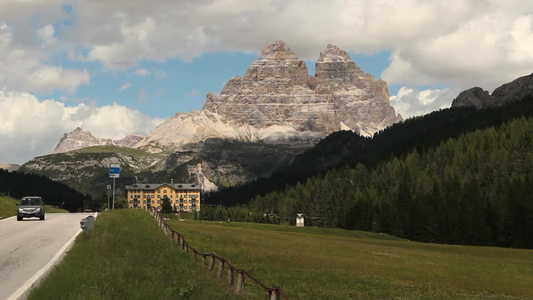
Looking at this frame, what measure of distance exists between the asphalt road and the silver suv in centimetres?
845

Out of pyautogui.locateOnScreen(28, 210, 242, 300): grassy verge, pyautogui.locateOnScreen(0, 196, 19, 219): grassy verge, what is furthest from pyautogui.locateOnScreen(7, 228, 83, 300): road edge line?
pyautogui.locateOnScreen(0, 196, 19, 219): grassy verge

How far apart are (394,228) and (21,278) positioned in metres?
139

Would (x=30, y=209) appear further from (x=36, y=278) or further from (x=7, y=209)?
(x=36, y=278)

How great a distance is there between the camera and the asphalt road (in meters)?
24.0

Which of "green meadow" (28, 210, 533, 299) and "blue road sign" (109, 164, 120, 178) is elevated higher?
"blue road sign" (109, 164, 120, 178)

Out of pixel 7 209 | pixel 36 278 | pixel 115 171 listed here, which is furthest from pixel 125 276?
pixel 7 209

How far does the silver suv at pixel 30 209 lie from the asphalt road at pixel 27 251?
27.7 ft

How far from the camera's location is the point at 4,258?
31.4 metres

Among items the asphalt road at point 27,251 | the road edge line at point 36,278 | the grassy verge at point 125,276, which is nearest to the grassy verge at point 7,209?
the asphalt road at point 27,251

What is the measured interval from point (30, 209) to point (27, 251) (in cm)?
3031

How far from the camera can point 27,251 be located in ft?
114

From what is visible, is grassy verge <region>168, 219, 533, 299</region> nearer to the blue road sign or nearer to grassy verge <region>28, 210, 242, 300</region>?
grassy verge <region>28, 210, 242, 300</region>

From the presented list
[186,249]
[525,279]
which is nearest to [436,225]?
[525,279]

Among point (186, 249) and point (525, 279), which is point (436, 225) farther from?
point (186, 249)
